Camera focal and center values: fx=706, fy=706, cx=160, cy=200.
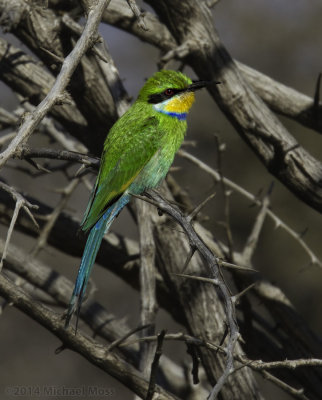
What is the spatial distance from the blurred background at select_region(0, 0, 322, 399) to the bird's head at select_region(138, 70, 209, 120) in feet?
12.7

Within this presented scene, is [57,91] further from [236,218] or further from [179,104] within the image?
[236,218]

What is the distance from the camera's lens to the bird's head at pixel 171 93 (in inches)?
157

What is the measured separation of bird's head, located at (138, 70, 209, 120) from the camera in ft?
13.1

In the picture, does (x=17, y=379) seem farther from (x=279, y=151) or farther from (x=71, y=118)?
(x=279, y=151)

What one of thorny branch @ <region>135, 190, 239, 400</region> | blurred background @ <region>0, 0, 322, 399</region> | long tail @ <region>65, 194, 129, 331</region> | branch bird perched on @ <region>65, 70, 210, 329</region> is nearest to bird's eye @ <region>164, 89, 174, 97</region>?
branch bird perched on @ <region>65, 70, 210, 329</region>

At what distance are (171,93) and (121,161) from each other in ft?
1.88

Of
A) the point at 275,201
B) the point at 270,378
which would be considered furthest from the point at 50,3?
the point at 275,201

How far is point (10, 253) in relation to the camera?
440 centimetres

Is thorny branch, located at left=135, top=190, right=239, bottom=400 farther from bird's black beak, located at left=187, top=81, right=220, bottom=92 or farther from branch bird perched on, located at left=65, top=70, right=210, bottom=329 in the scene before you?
bird's black beak, located at left=187, top=81, right=220, bottom=92

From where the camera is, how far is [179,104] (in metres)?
4.00

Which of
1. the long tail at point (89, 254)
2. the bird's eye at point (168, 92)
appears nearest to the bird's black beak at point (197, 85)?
the bird's eye at point (168, 92)

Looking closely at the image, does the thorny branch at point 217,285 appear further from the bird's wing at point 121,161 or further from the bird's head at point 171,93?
the bird's head at point 171,93

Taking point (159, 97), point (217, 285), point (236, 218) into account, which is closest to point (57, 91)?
point (217, 285)

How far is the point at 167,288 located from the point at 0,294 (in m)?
1.94
